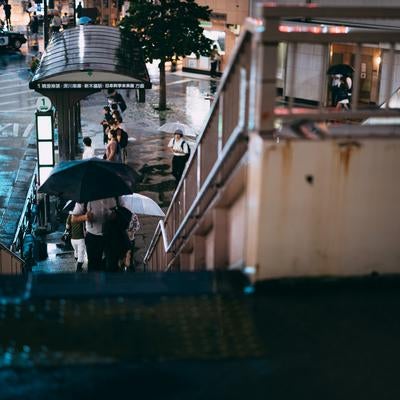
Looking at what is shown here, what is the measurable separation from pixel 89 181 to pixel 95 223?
587 millimetres

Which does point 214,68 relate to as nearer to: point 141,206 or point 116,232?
point 141,206

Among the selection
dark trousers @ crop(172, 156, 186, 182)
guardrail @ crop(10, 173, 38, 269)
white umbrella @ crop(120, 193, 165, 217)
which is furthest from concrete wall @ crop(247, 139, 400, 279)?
dark trousers @ crop(172, 156, 186, 182)

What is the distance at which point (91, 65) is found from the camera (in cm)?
1590

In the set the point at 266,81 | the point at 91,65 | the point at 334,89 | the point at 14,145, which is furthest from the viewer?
the point at 14,145

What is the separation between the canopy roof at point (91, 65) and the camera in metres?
15.8

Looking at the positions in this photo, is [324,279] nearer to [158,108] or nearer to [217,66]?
[158,108]

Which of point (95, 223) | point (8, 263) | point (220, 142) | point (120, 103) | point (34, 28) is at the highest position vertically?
point (220, 142)

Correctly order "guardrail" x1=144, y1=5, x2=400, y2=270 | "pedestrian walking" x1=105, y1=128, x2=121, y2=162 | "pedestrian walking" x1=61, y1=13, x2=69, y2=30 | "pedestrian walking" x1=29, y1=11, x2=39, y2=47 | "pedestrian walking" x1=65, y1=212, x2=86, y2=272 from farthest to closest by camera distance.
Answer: "pedestrian walking" x1=29, y1=11, x2=39, y2=47, "pedestrian walking" x1=61, y1=13, x2=69, y2=30, "pedestrian walking" x1=105, y1=128, x2=121, y2=162, "pedestrian walking" x1=65, y1=212, x2=86, y2=272, "guardrail" x1=144, y1=5, x2=400, y2=270

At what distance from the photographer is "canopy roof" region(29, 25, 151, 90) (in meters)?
15.8

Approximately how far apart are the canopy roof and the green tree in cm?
457

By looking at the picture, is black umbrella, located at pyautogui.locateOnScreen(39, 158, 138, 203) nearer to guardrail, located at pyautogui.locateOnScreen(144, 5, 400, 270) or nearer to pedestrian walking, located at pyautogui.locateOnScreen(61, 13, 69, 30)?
guardrail, located at pyautogui.locateOnScreen(144, 5, 400, 270)

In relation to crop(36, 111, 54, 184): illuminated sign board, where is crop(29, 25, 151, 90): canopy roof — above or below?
above

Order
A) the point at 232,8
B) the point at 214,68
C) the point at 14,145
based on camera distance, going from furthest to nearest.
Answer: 1. the point at 214,68
2. the point at 232,8
3. the point at 14,145

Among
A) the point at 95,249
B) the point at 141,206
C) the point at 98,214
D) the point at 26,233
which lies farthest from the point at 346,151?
the point at 26,233
